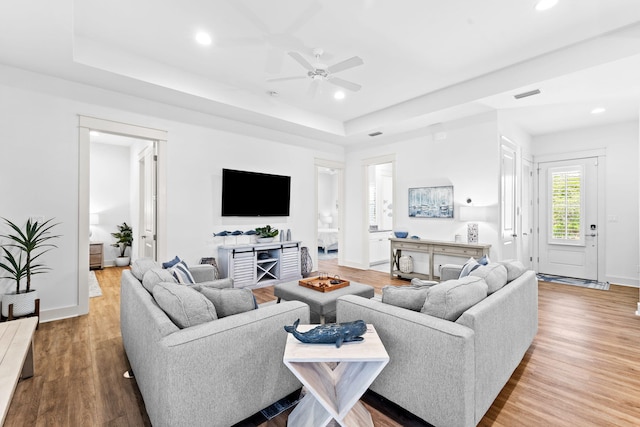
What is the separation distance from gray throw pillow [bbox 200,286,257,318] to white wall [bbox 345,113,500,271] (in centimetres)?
398

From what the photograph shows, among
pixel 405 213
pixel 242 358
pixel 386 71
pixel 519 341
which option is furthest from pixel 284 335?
pixel 405 213

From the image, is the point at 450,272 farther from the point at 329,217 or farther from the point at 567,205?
the point at 329,217

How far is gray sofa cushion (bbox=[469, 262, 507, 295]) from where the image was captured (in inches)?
87.4

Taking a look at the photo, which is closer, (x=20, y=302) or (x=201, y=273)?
(x=20, y=302)

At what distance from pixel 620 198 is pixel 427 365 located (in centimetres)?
575

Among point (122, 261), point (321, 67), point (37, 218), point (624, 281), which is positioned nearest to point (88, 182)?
point (37, 218)

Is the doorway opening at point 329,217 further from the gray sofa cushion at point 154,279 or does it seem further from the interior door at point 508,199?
the gray sofa cushion at point 154,279

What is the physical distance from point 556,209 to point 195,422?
6792 mm

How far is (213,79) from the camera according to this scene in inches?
161

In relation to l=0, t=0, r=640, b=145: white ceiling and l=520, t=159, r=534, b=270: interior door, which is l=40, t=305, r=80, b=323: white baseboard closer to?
l=0, t=0, r=640, b=145: white ceiling

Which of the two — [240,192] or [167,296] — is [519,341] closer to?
[167,296]

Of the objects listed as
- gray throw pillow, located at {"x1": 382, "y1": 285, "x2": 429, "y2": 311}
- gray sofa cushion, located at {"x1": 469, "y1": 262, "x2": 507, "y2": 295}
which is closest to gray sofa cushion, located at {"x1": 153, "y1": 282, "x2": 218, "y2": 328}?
gray throw pillow, located at {"x1": 382, "y1": 285, "x2": 429, "y2": 311}

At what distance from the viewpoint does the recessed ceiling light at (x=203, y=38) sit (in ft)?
9.91

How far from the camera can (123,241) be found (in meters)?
6.80
